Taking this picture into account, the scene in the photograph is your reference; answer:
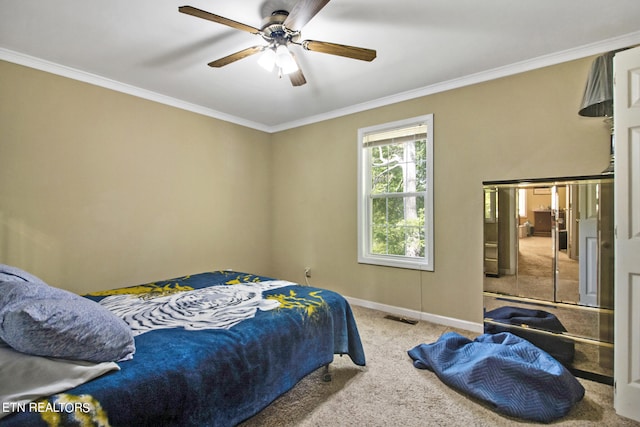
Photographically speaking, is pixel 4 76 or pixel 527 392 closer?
pixel 527 392

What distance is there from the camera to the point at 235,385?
154cm

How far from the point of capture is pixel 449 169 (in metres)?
3.34

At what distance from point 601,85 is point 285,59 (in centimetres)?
229

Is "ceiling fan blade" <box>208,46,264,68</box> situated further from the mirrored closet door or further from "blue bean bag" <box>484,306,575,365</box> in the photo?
"blue bean bag" <box>484,306,575,365</box>

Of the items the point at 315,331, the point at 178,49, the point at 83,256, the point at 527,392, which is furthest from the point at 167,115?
the point at 527,392

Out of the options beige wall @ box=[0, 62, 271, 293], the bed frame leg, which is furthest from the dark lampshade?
beige wall @ box=[0, 62, 271, 293]

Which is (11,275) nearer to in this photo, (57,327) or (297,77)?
(57,327)

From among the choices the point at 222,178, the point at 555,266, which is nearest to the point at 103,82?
the point at 222,178

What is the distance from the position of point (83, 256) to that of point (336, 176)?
2.99 m

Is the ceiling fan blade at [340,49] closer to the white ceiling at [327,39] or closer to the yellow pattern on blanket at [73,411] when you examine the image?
the white ceiling at [327,39]

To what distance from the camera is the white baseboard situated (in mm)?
3146

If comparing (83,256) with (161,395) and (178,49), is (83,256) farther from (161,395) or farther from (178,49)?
(161,395)

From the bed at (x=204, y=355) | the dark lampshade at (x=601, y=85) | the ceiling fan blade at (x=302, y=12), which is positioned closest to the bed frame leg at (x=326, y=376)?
the bed at (x=204, y=355)

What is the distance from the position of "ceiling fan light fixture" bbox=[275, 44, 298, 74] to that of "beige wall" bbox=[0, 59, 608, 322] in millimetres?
1856
